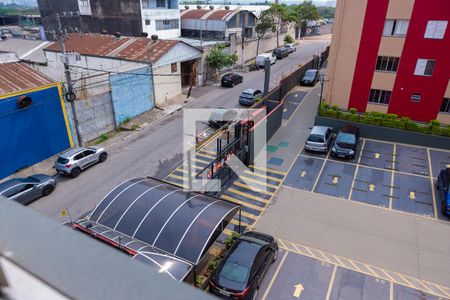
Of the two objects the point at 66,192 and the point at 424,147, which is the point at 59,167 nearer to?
the point at 66,192

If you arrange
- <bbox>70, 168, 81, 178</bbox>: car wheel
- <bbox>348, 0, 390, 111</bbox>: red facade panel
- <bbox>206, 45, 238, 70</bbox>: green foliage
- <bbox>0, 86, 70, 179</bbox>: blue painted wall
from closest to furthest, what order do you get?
1. <bbox>0, 86, 70, 179</bbox>: blue painted wall
2. <bbox>70, 168, 81, 178</bbox>: car wheel
3. <bbox>348, 0, 390, 111</bbox>: red facade panel
4. <bbox>206, 45, 238, 70</bbox>: green foliage

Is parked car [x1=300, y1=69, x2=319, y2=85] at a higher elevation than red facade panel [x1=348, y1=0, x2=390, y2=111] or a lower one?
lower

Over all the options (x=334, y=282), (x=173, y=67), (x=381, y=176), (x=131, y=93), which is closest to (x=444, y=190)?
(x=381, y=176)

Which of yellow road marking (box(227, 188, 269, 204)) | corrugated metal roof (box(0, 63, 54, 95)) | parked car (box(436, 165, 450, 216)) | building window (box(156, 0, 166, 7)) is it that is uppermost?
building window (box(156, 0, 166, 7))

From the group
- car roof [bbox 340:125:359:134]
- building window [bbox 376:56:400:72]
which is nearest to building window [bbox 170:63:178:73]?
car roof [bbox 340:125:359:134]

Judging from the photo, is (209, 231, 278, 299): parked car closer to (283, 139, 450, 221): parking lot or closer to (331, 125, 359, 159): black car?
(283, 139, 450, 221): parking lot

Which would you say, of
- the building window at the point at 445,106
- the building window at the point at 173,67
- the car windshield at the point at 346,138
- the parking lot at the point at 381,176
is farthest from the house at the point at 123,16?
the building window at the point at 445,106

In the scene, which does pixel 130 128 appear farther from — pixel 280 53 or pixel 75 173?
pixel 280 53
